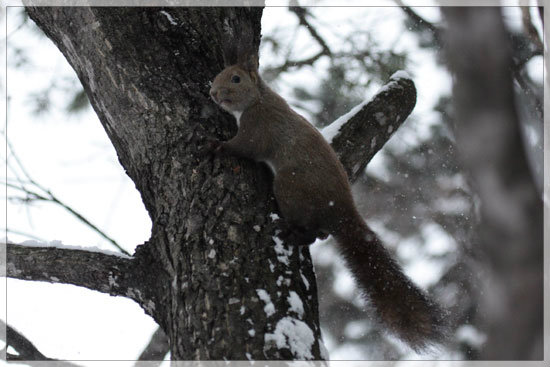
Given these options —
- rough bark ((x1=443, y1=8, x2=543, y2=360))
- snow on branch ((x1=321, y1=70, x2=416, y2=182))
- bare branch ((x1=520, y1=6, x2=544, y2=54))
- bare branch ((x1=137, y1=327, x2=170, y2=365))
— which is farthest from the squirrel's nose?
rough bark ((x1=443, y1=8, x2=543, y2=360))

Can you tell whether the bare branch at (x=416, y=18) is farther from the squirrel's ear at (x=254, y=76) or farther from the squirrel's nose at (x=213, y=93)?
the squirrel's nose at (x=213, y=93)

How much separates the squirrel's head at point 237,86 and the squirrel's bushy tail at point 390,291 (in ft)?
2.66

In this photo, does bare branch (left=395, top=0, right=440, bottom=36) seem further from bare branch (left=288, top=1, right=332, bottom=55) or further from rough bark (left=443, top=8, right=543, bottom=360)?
rough bark (left=443, top=8, right=543, bottom=360)

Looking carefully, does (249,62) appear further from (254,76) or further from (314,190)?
(314,190)

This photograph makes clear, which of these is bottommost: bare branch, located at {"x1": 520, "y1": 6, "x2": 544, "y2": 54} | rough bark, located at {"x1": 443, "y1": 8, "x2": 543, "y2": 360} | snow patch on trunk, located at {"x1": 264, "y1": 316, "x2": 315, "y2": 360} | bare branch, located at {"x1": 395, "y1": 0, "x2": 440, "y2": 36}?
rough bark, located at {"x1": 443, "y1": 8, "x2": 543, "y2": 360}

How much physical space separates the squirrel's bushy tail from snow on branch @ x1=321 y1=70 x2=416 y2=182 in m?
0.58

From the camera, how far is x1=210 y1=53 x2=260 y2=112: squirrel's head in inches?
105

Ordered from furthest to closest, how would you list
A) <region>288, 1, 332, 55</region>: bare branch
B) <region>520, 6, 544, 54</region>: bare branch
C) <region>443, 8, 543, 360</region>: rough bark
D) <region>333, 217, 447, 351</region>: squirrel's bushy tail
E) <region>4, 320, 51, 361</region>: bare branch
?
<region>288, 1, 332, 55</region>: bare branch < <region>520, 6, 544, 54</region>: bare branch < <region>4, 320, 51, 361</region>: bare branch < <region>333, 217, 447, 351</region>: squirrel's bushy tail < <region>443, 8, 543, 360</region>: rough bark

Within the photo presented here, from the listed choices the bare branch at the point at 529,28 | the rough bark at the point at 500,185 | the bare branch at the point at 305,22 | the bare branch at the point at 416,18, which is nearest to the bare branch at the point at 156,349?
the bare branch at the point at 529,28

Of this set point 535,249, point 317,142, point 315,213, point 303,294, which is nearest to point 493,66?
point 535,249

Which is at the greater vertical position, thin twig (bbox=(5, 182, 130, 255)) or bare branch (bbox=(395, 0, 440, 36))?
bare branch (bbox=(395, 0, 440, 36))

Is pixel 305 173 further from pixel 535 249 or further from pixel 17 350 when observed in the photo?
pixel 535 249

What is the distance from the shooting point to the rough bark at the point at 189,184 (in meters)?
1.85

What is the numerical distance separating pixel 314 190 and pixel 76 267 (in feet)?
3.34
